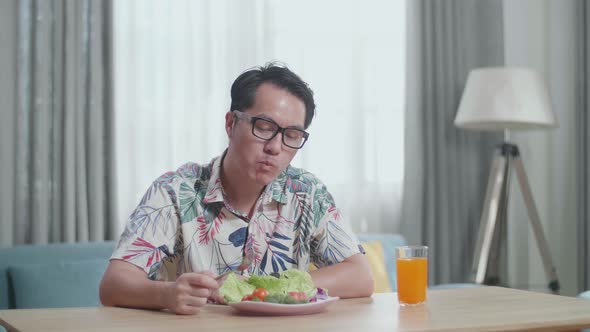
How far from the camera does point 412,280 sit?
4.97ft

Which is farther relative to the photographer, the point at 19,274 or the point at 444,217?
the point at 444,217

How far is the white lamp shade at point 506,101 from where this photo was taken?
3.48 meters

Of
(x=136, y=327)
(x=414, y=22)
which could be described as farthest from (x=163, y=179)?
(x=414, y=22)

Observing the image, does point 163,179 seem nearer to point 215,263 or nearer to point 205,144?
point 215,263

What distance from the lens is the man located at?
5.62 feet

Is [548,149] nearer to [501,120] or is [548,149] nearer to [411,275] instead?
[501,120]

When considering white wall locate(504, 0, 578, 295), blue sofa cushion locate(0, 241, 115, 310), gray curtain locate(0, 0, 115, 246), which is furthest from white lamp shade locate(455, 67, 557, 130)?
blue sofa cushion locate(0, 241, 115, 310)

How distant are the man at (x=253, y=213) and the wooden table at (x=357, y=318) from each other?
221 millimetres

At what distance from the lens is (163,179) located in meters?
1.81

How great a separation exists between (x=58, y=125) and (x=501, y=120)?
2028 millimetres

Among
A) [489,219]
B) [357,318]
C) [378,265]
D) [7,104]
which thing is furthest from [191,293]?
[489,219]

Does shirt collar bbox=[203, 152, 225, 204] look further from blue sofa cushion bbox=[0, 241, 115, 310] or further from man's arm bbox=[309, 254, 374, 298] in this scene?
blue sofa cushion bbox=[0, 241, 115, 310]

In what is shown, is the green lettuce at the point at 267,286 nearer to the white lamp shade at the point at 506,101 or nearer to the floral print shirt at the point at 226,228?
the floral print shirt at the point at 226,228

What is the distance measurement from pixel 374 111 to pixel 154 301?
253 centimetres
